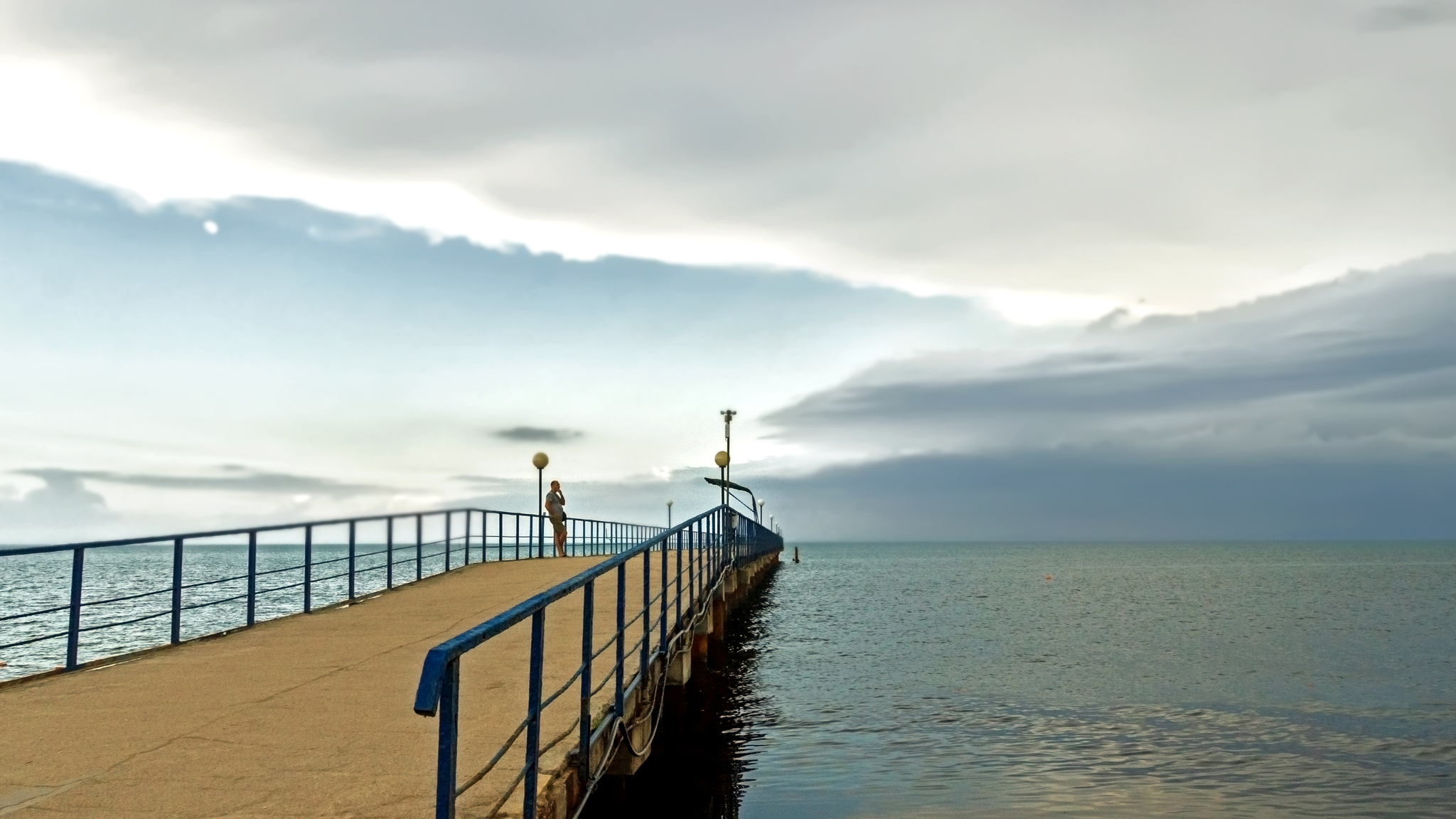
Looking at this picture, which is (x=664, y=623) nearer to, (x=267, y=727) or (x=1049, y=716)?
(x=267, y=727)

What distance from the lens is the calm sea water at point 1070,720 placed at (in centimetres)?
1112

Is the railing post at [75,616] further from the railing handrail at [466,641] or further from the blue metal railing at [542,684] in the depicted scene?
the railing handrail at [466,641]

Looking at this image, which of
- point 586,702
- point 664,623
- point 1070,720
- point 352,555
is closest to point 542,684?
point 586,702

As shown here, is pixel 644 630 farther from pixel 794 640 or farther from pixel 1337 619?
pixel 1337 619

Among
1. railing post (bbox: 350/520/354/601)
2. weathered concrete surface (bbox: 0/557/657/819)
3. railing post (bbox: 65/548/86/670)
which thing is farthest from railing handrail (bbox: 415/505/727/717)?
railing post (bbox: 350/520/354/601)

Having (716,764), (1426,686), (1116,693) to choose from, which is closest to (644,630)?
(716,764)

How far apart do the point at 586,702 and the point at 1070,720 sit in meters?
11.5

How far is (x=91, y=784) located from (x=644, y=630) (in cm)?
430

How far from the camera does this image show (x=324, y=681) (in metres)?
8.52

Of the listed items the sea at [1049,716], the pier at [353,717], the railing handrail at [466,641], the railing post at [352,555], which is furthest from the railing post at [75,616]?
the railing handrail at [466,641]

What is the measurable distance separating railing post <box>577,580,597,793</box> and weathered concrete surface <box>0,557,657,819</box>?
0.46 ft

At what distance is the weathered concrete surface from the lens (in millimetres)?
5266

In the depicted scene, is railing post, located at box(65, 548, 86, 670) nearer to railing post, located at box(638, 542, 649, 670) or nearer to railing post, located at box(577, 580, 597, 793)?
railing post, located at box(638, 542, 649, 670)

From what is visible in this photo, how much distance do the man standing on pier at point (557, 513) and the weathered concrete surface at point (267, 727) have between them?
13.4 meters
